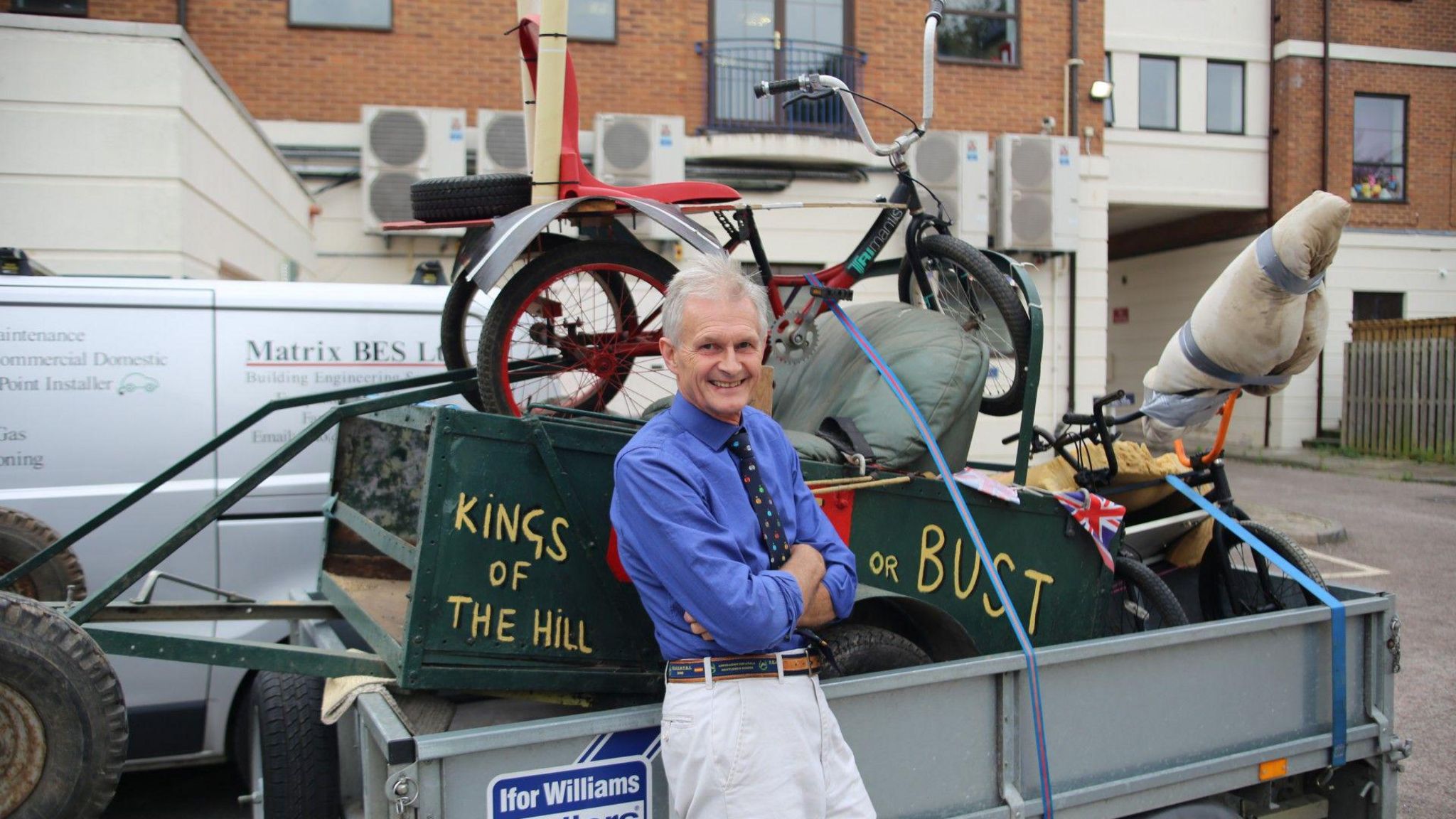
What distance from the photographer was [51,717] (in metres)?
2.46

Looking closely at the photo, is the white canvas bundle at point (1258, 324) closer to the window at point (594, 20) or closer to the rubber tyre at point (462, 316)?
the rubber tyre at point (462, 316)

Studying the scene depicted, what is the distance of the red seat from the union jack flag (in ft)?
5.28

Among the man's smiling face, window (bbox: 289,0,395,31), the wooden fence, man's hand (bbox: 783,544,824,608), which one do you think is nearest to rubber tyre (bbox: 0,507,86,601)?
the man's smiling face

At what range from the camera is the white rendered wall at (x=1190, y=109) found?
17906mm

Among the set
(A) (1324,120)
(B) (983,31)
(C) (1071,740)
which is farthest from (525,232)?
(A) (1324,120)

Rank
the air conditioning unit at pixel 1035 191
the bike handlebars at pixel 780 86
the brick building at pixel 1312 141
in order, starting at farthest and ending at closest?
1. the brick building at pixel 1312 141
2. the air conditioning unit at pixel 1035 191
3. the bike handlebars at pixel 780 86

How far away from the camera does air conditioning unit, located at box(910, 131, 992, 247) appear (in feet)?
45.9

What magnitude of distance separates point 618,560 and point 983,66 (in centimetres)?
1363

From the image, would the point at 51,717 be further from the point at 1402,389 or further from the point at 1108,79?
the point at 1402,389

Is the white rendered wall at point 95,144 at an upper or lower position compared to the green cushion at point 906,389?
upper

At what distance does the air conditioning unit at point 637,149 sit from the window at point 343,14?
284cm

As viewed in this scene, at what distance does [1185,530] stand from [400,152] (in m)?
A: 10.1

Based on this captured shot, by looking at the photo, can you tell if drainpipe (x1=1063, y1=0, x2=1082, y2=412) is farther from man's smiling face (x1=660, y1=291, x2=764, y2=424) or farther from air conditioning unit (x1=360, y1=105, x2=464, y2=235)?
man's smiling face (x1=660, y1=291, x2=764, y2=424)

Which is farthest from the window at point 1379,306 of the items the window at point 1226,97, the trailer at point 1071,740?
the trailer at point 1071,740
